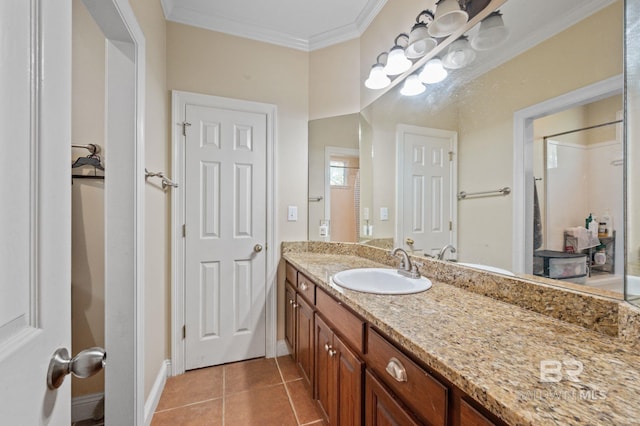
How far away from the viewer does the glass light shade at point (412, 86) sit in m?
1.64

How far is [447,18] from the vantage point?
1368mm

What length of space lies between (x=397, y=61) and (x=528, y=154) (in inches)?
41.6

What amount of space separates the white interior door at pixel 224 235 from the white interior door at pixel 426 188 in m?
1.10

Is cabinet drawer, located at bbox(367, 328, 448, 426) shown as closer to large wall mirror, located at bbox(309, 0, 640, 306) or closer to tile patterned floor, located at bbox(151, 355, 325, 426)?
large wall mirror, located at bbox(309, 0, 640, 306)

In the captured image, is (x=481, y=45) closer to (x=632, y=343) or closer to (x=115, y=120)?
(x=632, y=343)

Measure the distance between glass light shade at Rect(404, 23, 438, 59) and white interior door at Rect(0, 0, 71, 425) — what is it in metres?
1.58

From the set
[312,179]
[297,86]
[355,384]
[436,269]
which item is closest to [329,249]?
[312,179]

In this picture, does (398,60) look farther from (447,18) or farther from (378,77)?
(447,18)

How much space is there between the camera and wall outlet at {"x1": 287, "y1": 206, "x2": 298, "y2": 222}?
2299 millimetres

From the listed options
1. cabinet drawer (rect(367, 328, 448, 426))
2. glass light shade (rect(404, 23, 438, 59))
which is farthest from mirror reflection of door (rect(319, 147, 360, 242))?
cabinet drawer (rect(367, 328, 448, 426))

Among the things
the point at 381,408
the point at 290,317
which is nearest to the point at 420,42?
the point at 381,408

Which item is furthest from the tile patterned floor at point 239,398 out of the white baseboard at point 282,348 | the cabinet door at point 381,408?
the cabinet door at point 381,408

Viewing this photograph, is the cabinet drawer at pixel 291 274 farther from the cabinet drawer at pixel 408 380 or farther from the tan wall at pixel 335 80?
the tan wall at pixel 335 80

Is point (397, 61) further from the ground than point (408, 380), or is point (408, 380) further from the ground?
point (397, 61)
